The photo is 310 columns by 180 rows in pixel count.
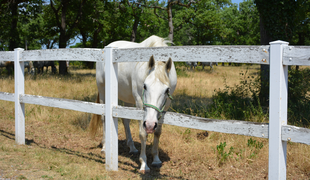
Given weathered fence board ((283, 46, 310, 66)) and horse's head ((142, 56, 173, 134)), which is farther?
horse's head ((142, 56, 173, 134))

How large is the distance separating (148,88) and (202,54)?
0.71 meters

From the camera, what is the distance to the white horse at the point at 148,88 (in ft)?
8.59

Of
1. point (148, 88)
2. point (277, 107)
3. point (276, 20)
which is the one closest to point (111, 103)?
point (148, 88)

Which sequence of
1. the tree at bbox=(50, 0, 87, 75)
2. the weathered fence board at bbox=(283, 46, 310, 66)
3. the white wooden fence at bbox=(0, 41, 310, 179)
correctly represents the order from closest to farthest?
the weathered fence board at bbox=(283, 46, 310, 66)
the white wooden fence at bbox=(0, 41, 310, 179)
the tree at bbox=(50, 0, 87, 75)

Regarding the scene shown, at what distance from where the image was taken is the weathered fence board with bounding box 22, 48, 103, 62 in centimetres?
349

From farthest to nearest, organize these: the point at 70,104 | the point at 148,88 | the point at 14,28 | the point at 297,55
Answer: the point at 14,28 → the point at 70,104 → the point at 148,88 → the point at 297,55

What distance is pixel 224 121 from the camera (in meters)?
2.47

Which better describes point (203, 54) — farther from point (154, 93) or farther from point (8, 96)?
point (8, 96)

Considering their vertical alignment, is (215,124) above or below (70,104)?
below

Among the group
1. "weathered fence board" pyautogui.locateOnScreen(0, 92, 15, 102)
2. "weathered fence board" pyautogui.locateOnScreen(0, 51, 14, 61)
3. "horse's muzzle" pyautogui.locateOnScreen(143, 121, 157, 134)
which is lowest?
"horse's muzzle" pyautogui.locateOnScreen(143, 121, 157, 134)

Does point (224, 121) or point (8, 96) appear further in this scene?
point (8, 96)

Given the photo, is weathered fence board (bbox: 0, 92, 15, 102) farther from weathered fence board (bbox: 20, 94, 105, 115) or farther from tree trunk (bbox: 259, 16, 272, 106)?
tree trunk (bbox: 259, 16, 272, 106)

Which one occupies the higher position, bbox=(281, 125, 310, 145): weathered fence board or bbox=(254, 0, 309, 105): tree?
bbox=(254, 0, 309, 105): tree

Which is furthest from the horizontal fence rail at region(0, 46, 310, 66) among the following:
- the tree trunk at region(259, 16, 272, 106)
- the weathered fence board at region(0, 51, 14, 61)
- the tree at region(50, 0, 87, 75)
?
the tree at region(50, 0, 87, 75)
